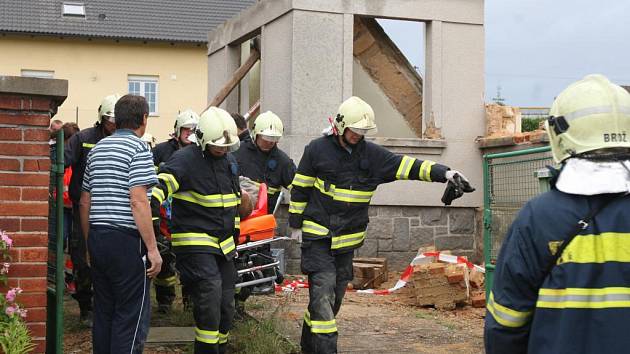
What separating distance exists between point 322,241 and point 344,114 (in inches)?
38.9

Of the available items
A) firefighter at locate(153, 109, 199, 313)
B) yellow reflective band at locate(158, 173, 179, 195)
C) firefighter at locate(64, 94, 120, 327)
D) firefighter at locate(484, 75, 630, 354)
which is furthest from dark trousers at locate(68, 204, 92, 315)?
firefighter at locate(484, 75, 630, 354)

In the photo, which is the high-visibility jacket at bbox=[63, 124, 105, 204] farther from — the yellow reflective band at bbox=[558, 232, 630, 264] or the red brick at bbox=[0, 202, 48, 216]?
the yellow reflective band at bbox=[558, 232, 630, 264]

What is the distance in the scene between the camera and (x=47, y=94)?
5.05m

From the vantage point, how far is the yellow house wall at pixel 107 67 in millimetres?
32625

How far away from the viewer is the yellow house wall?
32625mm

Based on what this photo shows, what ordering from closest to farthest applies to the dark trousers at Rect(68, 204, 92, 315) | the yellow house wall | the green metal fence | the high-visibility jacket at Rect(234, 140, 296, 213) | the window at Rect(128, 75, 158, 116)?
the green metal fence
the dark trousers at Rect(68, 204, 92, 315)
the high-visibility jacket at Rect(234, 140, 296, 213)
the yellow house wall
the window at Rect(128, 75, 158, 116)

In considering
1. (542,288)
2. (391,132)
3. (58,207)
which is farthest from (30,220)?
(391,132)

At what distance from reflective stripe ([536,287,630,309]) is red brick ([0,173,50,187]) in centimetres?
347

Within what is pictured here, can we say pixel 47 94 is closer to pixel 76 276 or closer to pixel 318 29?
pixel 76 276

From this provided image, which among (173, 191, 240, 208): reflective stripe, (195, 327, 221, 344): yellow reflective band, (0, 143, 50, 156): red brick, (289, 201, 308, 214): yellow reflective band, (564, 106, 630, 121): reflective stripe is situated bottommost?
(195, 327, 221, 344): yellow reflective band

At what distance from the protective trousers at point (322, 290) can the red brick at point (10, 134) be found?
7.71 feet

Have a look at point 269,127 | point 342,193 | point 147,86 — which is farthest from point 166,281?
point 147,86

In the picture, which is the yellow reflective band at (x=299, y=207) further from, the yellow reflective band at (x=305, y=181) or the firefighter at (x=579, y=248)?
the firefighter at (x=579, y=248)

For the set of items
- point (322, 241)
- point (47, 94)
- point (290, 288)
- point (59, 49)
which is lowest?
point (290, 288)
